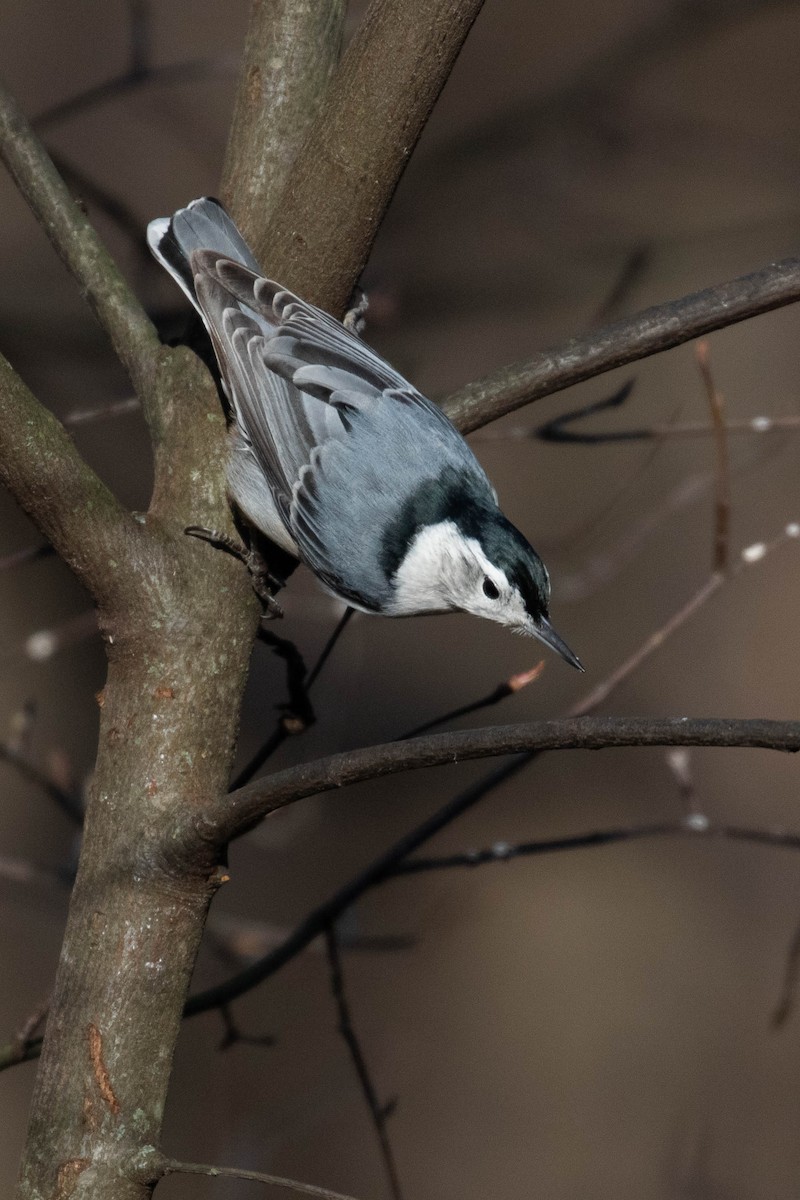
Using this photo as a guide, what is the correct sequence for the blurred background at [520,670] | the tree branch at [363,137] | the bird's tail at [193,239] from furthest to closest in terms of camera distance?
the blurred background at [520,670], the bird's tail at [193,239], the tree branch at [363,137]

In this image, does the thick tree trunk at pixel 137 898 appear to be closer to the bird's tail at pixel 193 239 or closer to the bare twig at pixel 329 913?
the bare twig at pixel 329 913

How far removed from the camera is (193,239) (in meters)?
1.88

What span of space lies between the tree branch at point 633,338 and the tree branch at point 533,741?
0.65 m

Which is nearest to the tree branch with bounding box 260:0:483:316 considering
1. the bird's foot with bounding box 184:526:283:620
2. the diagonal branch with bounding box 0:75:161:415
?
the diagonal branch with bounding box 0:75:161:415

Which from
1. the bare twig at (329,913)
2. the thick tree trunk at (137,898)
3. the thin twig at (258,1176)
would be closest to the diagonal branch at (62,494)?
the thick tree trunk at (137,898)

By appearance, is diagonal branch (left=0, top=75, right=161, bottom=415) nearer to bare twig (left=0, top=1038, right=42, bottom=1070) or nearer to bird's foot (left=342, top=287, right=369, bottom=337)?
bird's foot (left=342, top=287, right=369, bottom=337)

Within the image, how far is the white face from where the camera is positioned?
1849 mm

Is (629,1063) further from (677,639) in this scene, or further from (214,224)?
(214,224)

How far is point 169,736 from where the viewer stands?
1.30m

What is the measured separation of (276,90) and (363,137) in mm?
251

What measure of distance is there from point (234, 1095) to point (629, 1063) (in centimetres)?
107

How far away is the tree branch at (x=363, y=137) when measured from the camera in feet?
4.66

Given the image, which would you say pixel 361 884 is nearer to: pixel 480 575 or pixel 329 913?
pixel 329 913

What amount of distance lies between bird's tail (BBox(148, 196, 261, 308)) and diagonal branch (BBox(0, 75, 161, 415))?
0.65 ft
